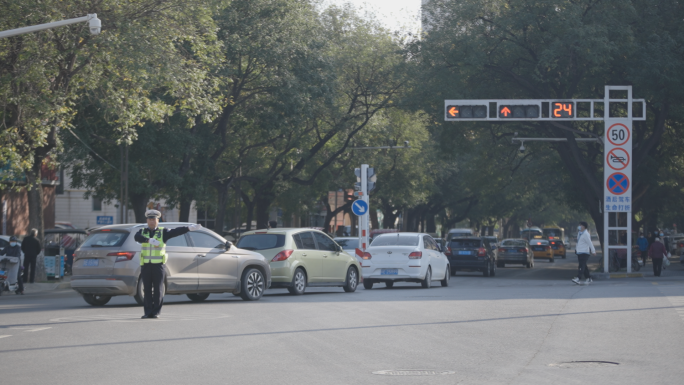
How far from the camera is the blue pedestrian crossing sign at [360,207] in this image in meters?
27.1

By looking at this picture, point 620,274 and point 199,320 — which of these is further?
point 620,274

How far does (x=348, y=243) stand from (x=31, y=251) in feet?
34.8

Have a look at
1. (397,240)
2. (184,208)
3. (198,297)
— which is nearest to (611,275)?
(397,240)

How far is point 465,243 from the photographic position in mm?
32531

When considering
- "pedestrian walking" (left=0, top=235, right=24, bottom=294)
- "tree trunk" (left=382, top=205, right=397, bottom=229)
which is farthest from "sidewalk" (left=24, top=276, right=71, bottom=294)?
"tree trunk" (left=382, top=205, right=397, bottom=229)

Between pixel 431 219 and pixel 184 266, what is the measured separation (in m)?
63.4

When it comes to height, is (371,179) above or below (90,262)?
above

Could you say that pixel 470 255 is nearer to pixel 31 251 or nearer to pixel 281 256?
pixel 281 256

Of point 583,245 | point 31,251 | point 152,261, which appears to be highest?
point 583,245

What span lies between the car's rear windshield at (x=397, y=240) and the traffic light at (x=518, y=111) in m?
5.33

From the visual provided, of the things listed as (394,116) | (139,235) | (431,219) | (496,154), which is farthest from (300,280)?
(431,219)

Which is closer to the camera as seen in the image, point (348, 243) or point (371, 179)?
point (348, 243)

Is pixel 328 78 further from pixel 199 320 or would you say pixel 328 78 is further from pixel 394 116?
pixel 199 320

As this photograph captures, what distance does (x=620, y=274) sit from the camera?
2778 centimetres
